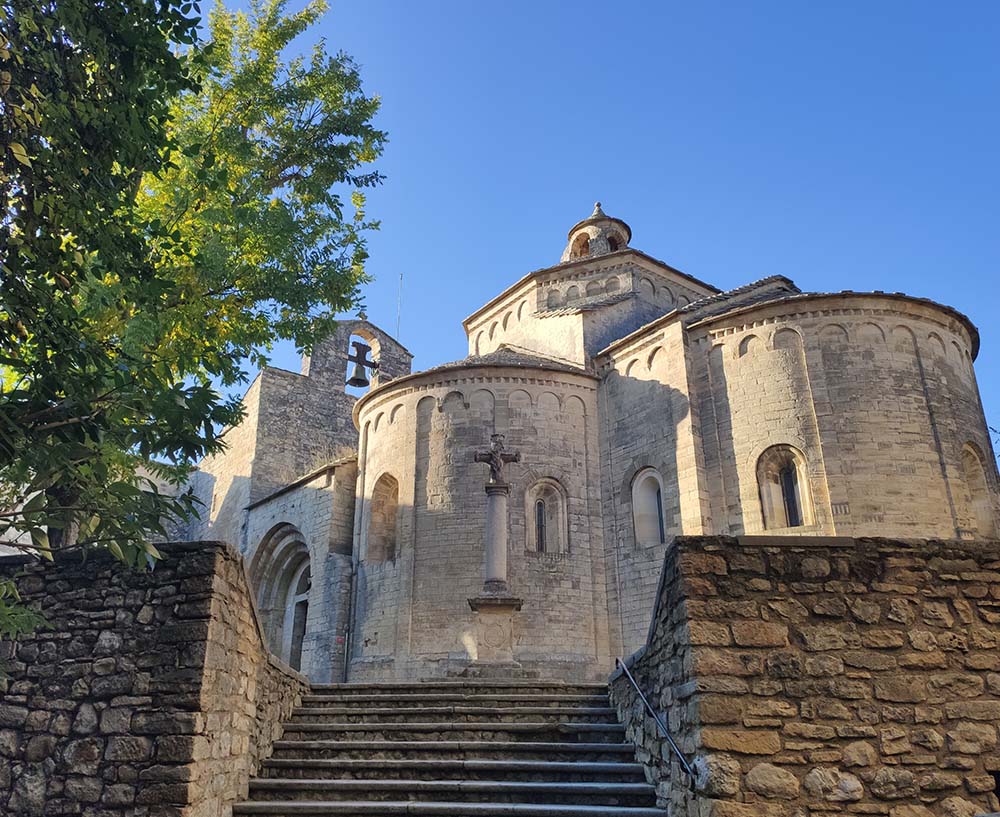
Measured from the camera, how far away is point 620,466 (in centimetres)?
1562

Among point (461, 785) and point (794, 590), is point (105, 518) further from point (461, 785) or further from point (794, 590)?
point (794, 590)

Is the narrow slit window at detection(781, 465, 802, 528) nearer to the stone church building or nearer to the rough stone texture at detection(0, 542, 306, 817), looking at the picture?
the stone church building

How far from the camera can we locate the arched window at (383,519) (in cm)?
1630

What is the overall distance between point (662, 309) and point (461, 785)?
52.3 ft

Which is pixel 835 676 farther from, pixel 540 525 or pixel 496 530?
pixel 540 525

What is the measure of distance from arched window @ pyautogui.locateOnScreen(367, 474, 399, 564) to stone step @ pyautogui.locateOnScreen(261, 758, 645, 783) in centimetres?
962

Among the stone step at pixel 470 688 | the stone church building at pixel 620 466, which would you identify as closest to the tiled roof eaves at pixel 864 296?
the stone church building at pixel 620 466

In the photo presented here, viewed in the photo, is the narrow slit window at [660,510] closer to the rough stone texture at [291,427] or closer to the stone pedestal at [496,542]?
the stone pedestal at [496,542]

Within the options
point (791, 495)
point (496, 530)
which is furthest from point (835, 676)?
point (791, 495)

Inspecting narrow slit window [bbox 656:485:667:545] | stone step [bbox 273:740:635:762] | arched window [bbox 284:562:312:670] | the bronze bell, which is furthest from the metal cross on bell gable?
stone step [bbox 273:740:635:762]

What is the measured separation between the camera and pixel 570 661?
45.8 ft

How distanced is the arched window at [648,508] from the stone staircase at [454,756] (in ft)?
22.3

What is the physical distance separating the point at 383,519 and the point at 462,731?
9972mm

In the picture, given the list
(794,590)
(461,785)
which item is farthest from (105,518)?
(794,590)
